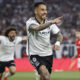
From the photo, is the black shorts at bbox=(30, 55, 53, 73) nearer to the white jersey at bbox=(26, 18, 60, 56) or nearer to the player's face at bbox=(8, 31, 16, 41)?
the white jersey at bbox=(26, 18, 60, 56)

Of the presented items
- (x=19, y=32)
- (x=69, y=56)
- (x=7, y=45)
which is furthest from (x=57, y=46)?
(x=19, y=32)

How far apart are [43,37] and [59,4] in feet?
72.2

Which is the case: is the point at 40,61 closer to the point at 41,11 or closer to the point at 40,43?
the point at 40,43

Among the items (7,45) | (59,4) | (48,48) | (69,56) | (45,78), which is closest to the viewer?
(45,78)

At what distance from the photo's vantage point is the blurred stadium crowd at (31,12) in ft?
93.1

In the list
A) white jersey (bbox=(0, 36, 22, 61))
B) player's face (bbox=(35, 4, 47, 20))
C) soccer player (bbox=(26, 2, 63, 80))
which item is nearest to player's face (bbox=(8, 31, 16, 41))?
white jersey (bbox=(0, 36, 22, 61))

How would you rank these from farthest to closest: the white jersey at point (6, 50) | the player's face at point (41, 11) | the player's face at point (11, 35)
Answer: the white jersey at point (6, 50) < the player's face at point (11, 35) < the player's face at point (41, 11)

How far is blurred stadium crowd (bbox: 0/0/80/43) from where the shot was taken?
93.1 ft

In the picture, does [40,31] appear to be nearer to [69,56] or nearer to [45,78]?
[45,78]

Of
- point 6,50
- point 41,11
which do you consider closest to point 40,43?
point 41,11

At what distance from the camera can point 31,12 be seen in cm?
2967

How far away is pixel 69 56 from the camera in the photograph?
73.4 ft

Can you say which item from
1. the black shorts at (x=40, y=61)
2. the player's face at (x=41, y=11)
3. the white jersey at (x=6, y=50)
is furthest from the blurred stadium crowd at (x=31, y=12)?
the player's face at (x=41, y=11)

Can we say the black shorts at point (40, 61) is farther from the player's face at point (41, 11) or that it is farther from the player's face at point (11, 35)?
the player's face at point (11, 35)
